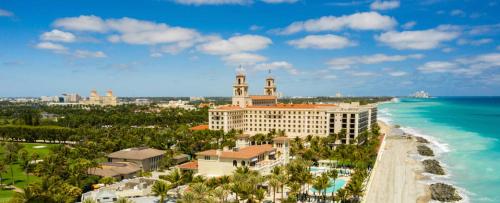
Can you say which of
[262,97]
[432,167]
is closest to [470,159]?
[432,167]

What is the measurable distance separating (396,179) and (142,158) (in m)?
46.8

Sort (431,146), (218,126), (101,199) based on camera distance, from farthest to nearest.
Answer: (218,126) < (431,146) < (101,199)

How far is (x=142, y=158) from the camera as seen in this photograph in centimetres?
7269

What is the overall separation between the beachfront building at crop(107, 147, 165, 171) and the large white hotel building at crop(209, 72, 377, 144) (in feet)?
134

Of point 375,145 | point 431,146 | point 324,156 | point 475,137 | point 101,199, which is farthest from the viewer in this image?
point 475,137

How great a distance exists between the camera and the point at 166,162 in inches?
2987

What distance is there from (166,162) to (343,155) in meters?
34.6

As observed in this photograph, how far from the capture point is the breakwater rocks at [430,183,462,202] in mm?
56534

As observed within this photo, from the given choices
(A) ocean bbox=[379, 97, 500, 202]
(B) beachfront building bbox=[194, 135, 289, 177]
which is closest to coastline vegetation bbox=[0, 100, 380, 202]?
(B) beachfront building bbox=[194, 135, 289, 177]

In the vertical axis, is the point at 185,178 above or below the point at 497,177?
above

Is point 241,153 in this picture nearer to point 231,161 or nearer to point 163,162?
point 231,161

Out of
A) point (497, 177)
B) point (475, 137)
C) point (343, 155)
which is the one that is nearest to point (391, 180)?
point (343, 155)

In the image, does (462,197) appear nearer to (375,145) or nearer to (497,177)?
(497,177)

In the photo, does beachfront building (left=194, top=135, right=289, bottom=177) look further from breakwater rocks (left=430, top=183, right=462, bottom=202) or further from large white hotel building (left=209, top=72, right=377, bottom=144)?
large white hotel building (left=209, top=72, right=377, bottom=144)
